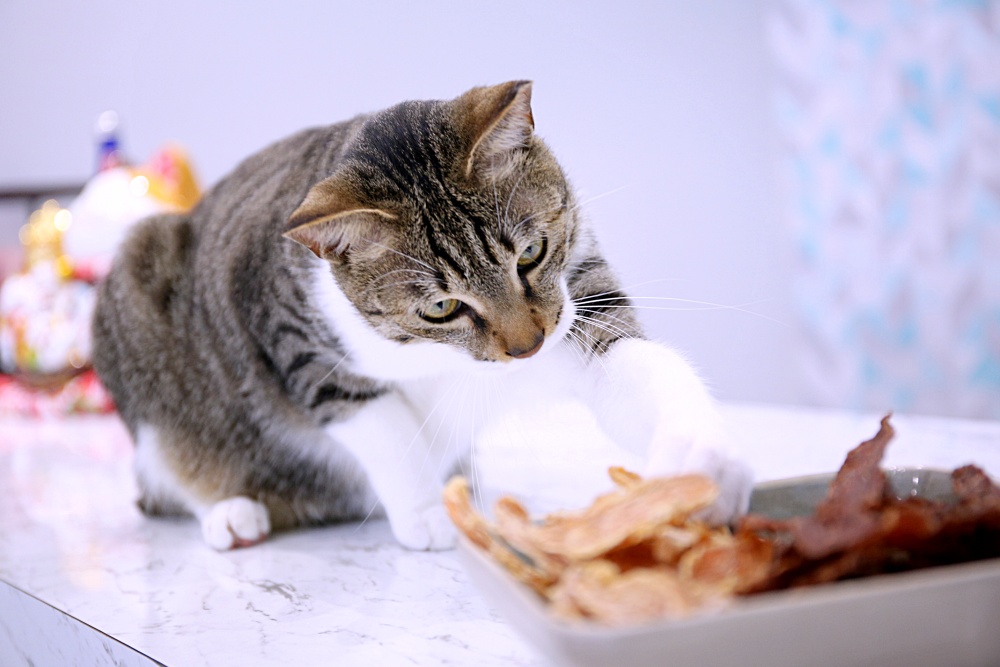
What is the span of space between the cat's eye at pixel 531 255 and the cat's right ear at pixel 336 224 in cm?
16

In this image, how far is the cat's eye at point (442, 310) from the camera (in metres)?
0.99

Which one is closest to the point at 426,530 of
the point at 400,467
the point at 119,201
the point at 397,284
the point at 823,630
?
the point at 400,467

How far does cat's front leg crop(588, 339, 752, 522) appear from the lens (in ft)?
2.21

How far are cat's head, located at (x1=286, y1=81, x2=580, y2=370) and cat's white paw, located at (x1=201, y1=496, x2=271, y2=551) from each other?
1.24 ft

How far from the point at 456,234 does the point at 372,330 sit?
18cm

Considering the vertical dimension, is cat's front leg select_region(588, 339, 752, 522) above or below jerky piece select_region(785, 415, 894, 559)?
below

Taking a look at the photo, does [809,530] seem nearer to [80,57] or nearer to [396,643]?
[396,643]

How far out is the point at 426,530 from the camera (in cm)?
107

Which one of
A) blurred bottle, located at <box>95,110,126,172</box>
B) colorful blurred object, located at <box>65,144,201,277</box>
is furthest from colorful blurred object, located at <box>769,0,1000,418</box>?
blurred bottle, located at <box>95,110,126,172</box>

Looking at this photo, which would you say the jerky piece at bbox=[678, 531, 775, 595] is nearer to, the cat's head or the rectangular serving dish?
the rectangular serving dish

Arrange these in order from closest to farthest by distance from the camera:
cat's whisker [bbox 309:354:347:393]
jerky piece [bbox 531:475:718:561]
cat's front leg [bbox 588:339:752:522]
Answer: jerky piece [bbox 531:475:718:561]
cat's front leg [bbox 588:339:752:522]
cat's whisker [bbox 309:354:347:393]

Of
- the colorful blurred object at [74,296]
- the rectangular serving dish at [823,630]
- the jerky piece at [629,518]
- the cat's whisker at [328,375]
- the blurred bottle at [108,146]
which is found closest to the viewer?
the rectangular serving dish at [823,630]

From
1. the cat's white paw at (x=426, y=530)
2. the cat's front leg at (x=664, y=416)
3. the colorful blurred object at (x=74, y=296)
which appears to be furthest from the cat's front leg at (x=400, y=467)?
the colorful blurred object at (x=74, y=296)

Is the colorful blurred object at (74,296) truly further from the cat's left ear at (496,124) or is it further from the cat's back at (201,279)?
the cat's left ear at (496,124)
